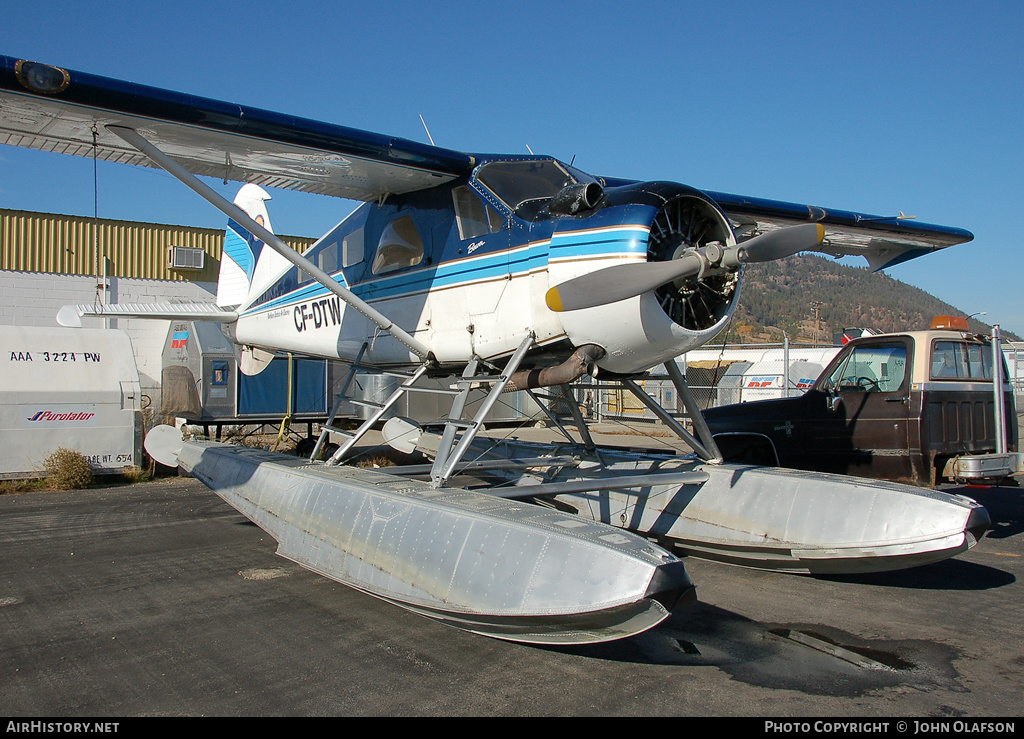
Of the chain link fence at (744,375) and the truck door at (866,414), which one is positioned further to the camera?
the chain link fence at (744,375)

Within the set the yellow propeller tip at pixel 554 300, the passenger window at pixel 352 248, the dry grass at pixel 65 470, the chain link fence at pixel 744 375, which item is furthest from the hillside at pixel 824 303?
the yellow propeller tip at pixel 554 300

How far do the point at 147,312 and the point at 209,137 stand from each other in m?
5.14

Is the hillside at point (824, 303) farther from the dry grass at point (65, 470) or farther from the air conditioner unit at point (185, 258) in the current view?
the dry grass at point (65, 470)

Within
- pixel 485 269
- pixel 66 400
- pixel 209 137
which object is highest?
pixel 209 137

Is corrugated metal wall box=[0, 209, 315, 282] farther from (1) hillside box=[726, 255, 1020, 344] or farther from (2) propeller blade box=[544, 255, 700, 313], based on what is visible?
(1) hillside box=[726, 255, 1020, 344]

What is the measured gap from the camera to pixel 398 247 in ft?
23.6

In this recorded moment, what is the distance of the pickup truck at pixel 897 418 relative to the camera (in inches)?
297

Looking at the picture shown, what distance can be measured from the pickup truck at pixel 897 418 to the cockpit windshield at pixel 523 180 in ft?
13.6

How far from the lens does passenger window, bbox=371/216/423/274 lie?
23.0 ft

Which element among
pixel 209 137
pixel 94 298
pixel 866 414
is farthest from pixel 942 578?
pixel 94 298

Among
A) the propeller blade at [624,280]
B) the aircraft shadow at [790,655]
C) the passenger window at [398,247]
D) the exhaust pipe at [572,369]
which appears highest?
the passenger window at [398,247]

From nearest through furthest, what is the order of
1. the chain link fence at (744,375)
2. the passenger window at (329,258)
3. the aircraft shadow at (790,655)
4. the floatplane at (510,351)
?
the aircraft shadow at (790,655)
the floatplane at (510,351)
the passenger window at (329,258)
the chain link fence at (744,375)

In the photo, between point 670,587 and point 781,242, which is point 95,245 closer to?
point 781,242

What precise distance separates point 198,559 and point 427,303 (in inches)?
124
